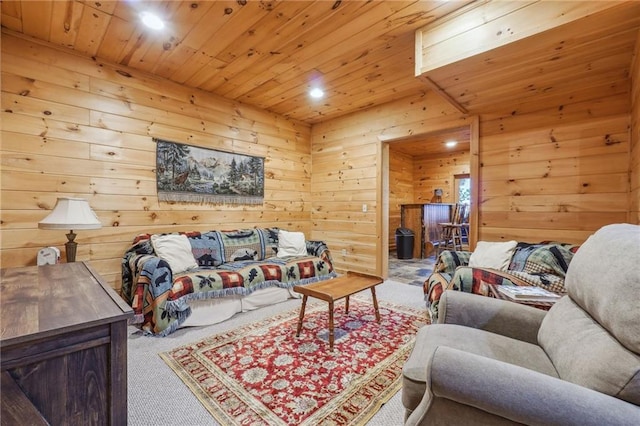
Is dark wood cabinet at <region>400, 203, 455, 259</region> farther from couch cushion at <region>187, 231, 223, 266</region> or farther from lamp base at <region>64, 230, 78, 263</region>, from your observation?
lamp base at <region>64, 230, 78, 263</region>

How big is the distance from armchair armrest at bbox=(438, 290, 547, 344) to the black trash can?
510 centimetres

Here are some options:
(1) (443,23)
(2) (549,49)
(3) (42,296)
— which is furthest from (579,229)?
(3) (42,296)

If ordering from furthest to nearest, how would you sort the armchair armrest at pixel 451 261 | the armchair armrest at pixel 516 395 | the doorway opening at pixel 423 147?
the doorway opening at pixel 423 147, the armchair armrest at pixel 451 261, the armchair armrest at pixel 516 395

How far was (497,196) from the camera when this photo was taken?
338cm

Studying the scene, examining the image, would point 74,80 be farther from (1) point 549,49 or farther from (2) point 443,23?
(1) point 549,49

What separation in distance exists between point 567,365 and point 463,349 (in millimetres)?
353

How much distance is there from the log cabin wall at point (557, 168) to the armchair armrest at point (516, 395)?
2.79 m

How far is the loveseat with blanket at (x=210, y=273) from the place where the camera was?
2572 millimetres

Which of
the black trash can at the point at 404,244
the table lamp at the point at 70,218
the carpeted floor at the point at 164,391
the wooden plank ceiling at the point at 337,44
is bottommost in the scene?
the carpeted floor at the point at 164,391

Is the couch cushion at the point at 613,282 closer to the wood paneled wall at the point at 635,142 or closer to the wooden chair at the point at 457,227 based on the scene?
the wood paneled wall at the point at 635,142

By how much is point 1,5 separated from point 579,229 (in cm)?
544

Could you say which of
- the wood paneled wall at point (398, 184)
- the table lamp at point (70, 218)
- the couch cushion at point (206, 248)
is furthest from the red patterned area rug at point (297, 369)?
the wood paneled wall at point (398, 184)

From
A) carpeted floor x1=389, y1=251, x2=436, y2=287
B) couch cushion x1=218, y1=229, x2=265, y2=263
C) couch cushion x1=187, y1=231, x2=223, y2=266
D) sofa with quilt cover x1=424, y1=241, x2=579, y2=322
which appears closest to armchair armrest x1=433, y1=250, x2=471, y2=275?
sofa with quilt cover x1=424, y1=241, x2=579, y2=322

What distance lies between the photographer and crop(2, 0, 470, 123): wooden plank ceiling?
Result: 7.43 ft
